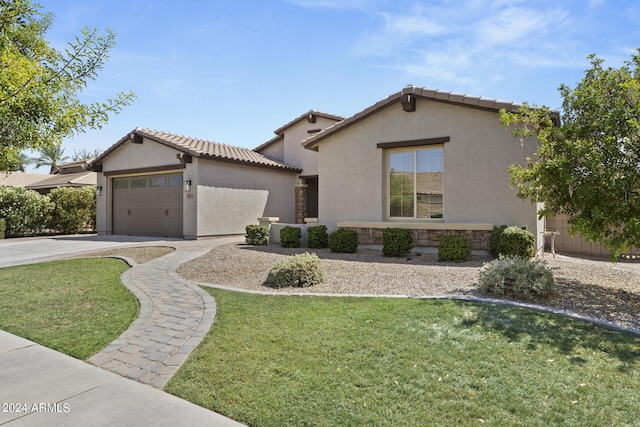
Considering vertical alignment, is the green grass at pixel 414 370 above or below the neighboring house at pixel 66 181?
below

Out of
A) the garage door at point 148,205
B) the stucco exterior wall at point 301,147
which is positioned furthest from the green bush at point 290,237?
the stucco exterior wall at point 301,147

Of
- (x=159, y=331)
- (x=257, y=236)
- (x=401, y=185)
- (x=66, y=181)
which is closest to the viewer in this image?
(x=159, y=331)

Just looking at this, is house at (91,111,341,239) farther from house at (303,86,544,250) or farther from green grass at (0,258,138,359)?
green grass at (0,258,138,359)

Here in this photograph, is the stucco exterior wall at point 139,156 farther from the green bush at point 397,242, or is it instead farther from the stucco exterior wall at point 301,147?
the green bush at point 397,242

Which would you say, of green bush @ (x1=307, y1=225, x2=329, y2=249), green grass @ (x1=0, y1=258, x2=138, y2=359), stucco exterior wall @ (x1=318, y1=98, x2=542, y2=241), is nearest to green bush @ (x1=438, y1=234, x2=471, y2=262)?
stucco exterior wall @ (x1=318, y1=98, x2=542, y2=241)

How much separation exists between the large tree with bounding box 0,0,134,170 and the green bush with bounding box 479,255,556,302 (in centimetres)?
613

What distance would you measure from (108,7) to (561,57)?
35.4 ft

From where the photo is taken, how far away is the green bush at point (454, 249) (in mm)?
9867

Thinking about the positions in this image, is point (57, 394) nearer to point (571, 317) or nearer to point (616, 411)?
point (616, 411)

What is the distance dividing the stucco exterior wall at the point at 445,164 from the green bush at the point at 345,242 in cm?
109

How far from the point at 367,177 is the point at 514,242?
5.03 metres

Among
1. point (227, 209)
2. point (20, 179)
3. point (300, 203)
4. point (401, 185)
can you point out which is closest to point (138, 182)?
point (227, 209)

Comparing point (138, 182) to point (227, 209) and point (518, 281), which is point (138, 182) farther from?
point (518, 281)

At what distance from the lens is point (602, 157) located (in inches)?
231
